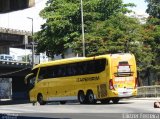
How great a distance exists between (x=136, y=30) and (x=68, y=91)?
15.4m

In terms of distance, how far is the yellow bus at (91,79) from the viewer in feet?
102

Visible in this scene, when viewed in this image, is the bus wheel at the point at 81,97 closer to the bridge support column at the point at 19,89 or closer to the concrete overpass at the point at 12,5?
the concrete overpass at the point at 12,5

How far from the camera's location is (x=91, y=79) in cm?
3197

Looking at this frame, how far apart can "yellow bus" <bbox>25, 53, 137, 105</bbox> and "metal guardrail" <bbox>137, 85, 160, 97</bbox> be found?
7.67m

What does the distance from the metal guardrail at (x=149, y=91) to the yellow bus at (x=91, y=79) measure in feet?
25.2

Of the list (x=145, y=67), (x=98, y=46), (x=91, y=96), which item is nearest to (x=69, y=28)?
(x=98, y=46)

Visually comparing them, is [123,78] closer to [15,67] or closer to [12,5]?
[12,5]

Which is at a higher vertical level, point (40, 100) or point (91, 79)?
point (91, 79)

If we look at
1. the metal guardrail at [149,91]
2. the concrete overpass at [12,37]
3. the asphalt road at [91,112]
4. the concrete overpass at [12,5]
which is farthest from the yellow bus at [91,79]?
the concrete overpass at [12,37]

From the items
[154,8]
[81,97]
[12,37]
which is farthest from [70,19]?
[12,37]

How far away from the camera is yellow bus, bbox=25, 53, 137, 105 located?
1224 inches

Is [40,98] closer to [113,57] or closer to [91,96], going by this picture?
[91,96]

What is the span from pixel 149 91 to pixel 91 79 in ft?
35.4

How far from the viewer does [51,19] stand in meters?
52.5
